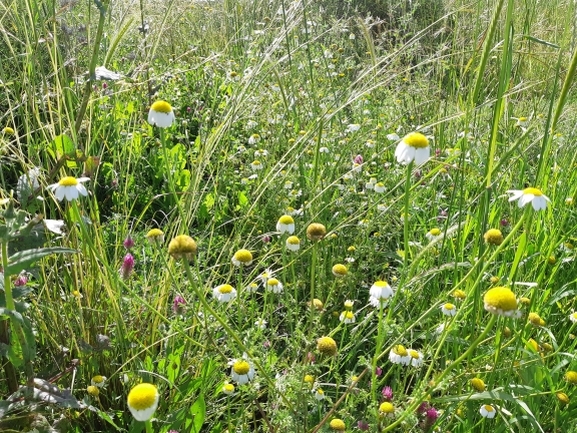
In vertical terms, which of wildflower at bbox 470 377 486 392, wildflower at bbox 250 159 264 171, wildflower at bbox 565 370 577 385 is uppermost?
wildflower at bbox 250 159 264 171

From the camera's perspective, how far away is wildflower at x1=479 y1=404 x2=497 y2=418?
115 centimetres

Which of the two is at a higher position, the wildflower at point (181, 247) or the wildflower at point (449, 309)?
the wildflower at point (181, 247)

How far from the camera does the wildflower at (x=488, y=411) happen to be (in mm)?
1151

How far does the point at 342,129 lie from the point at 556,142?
916 mm

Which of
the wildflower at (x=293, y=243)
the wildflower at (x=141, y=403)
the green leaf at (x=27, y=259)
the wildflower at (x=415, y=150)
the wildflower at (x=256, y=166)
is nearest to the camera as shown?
the wildflower at (x=141, y=403)

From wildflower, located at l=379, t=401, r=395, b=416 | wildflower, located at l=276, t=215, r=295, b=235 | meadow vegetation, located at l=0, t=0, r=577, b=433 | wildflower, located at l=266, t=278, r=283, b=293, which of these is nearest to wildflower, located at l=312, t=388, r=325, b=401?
meadow vegetation, located at l=0, t=0, r=577, b=433

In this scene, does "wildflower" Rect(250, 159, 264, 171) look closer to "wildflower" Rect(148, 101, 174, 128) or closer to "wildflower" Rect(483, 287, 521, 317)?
"wildflower" Rect(148, 101, 174, 128)

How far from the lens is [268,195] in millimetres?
1986

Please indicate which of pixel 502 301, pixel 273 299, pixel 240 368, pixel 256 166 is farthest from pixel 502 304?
pixel 256 166

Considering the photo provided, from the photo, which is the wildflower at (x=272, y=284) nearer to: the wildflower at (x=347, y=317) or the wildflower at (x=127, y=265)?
the wildflower at (x=347, y=317)

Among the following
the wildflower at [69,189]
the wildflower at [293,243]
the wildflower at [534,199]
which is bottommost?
the wildflower at [293,243]

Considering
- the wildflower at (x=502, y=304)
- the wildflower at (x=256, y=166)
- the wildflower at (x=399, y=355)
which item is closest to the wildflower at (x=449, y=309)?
the wildflower at (x=399, y=355)

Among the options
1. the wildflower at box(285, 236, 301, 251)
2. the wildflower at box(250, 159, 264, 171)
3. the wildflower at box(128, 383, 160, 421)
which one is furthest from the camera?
the wildflower at box(250, 159, 264, 171)

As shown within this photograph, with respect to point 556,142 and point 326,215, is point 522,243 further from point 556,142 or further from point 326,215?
point 556,142
